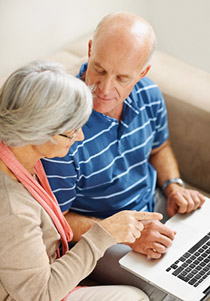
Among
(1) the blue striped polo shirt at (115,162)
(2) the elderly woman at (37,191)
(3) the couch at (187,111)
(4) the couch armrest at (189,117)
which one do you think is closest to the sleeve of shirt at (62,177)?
(1) the blue striped polo shirt at (115,162)

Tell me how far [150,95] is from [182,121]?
24 centimetres

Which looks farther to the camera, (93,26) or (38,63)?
(93,26)

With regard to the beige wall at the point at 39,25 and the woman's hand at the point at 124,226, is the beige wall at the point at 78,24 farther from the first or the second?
the woman's hand at the point at 124,226

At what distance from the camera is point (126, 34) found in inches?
64.8

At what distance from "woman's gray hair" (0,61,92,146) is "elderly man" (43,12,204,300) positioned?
36 centimetres

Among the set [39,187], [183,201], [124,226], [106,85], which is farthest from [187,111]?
[39,187]

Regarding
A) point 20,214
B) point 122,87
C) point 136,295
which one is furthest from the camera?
point 122,87

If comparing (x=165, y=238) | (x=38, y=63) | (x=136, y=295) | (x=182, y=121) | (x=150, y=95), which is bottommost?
(x=136, y=295)

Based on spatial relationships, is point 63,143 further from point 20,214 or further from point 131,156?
point 131,156

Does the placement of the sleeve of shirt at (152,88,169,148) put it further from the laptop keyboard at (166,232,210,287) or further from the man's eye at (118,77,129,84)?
the laptop keyboard at (166,232,210,287)

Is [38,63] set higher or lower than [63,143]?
higher

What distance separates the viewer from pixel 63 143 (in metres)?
1.33

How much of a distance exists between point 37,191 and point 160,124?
2.40ft

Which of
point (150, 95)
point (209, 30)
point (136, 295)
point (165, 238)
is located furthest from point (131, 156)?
point (209, 30)
